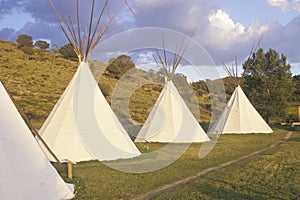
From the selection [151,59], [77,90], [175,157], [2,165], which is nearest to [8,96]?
[2,165]

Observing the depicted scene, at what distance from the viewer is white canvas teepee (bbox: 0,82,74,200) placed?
12.7 ft

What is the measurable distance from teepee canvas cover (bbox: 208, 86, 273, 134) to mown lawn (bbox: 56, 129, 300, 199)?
282 inches

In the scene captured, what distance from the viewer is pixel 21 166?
404cm

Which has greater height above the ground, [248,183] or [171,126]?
[171,126]

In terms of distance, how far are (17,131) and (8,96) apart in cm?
50

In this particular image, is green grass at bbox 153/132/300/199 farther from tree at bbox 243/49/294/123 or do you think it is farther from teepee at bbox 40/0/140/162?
tree at bbox 243/49/294/123

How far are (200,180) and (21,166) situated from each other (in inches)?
119

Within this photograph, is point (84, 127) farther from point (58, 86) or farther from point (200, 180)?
point (58, 86)

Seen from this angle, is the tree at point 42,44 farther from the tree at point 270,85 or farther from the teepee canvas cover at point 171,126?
the teepee canvas cover at point 171,126

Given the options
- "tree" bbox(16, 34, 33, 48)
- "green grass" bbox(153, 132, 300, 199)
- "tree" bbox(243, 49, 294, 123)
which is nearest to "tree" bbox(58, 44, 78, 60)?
"tree" bbox(16, 34, 33, 48)

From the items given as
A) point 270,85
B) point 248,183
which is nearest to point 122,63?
point 270,85

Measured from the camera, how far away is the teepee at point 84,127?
7.60 meters

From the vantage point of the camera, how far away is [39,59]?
117 ft

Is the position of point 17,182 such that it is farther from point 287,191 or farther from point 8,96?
point 287,191
